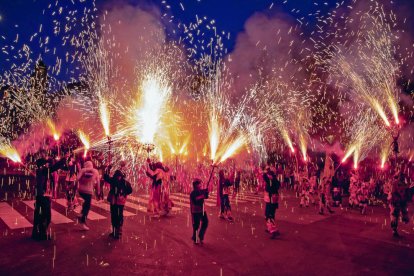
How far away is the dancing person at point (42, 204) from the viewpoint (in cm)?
746

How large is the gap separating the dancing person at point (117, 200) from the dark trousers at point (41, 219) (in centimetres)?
146

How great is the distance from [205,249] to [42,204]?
13.3ft

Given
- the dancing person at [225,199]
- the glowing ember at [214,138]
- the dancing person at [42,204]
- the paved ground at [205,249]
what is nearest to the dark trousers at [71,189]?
the paved ground at [205,249]

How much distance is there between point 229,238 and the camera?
835 centimetres

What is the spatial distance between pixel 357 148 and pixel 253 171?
1247 cm

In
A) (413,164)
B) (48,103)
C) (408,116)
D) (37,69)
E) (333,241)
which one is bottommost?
(333,241)

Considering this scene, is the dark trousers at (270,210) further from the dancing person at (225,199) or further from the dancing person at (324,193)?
the dancing person at (324,193)

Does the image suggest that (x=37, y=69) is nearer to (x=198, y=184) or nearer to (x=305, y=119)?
(x=305, y=119)

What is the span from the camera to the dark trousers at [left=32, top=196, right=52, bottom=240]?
745 centimetres

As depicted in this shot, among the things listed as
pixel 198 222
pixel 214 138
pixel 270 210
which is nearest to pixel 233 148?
pixel 214 138

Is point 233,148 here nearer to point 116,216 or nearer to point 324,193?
point 324,193

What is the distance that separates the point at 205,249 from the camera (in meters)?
7.21

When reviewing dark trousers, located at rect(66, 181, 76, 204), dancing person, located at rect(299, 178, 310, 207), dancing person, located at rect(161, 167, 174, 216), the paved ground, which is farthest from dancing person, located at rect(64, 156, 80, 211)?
dancing person, located at rect(299, 178, 310, 207)

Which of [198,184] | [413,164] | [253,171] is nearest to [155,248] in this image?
[198,184]
